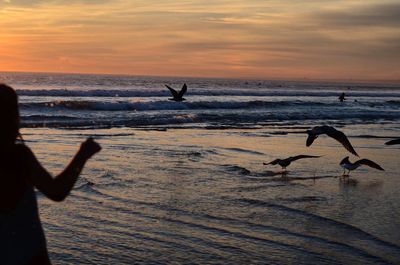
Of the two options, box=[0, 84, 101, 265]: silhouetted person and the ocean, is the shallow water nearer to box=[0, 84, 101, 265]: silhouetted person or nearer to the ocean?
the ocean

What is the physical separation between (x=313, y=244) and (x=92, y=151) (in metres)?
3.74

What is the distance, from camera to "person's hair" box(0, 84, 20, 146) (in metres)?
2.53

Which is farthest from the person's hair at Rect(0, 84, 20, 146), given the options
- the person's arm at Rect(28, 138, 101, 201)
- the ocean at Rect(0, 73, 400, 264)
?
the ocean at Rect(0, 73, 400, 264)

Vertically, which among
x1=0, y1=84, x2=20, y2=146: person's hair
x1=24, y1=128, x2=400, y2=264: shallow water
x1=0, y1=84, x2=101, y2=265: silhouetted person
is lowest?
x1=24, y1=128, x2=400, y2=264: shallow water

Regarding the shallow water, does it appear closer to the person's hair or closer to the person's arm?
the person's arm

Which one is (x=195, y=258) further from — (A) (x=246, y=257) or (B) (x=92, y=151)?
(B) (x=92, y=151)

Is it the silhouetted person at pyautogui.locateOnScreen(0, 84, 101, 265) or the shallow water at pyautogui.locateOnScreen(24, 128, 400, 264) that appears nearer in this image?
the silhouetted person at pyautogui.locateOnScreen(0, 84, 101, 265)

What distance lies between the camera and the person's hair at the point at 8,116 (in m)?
2.53

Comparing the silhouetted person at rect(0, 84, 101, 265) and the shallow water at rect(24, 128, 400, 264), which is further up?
the silhouetted person at rect(0, 84, 101, 265)

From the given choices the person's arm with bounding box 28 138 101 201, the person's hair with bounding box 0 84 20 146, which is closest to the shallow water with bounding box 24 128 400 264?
the person's arm with bounding box 28 138 101 201

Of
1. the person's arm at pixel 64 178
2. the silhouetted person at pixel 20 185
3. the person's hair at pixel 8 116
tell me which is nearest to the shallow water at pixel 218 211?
the silhouetted person at pixel 20 185

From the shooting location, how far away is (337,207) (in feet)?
24.7

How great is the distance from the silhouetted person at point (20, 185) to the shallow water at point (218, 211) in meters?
2.47

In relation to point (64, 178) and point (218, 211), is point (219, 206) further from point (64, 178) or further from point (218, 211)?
point (64, 178)
